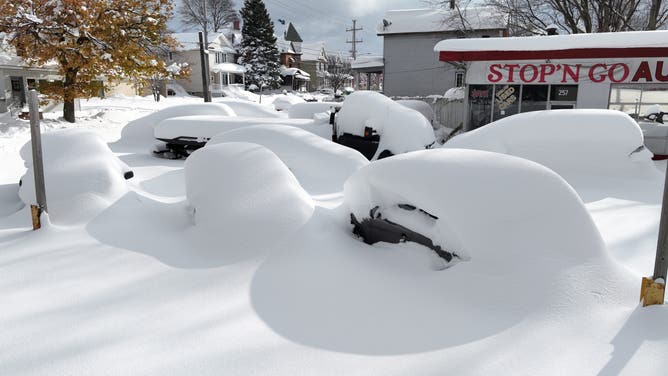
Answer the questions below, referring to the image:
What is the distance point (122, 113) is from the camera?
23.4m

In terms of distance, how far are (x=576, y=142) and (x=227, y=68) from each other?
153 ft

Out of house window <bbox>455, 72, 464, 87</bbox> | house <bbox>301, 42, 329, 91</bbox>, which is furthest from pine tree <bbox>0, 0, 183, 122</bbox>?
house <bbox>301, 42, 329, 91</bbox>

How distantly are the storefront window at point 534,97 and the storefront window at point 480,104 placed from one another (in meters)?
0.98

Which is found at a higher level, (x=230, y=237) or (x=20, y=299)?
(x=230, y=237)

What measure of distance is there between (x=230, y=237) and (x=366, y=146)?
5975 mm

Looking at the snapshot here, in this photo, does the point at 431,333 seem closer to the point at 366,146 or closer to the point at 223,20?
the point at 366,146

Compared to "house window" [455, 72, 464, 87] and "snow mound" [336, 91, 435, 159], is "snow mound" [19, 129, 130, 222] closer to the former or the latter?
"snow mound" [336, 91, 435, 159]

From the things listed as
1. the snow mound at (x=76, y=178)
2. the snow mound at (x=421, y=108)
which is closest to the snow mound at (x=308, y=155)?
the snow mound at (x=76, y=178)

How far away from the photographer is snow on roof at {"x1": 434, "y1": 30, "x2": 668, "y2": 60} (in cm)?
1109

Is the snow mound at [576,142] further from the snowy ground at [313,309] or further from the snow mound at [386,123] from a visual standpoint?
the snowy ground at [313,309]

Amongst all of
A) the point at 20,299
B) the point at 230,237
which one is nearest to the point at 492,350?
the point at 230,237

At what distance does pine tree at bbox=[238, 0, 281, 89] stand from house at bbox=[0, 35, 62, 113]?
29060 millimetres

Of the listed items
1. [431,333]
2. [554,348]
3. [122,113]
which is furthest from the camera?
[122,113]

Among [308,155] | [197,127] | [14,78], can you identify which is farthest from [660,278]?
[14,78]
